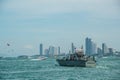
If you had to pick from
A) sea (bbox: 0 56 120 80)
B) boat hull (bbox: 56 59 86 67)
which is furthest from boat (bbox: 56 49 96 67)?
sea (bbox: 0 56 120 80)

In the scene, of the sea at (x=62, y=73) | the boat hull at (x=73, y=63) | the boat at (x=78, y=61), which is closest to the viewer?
the sea at (x=62, y=73)

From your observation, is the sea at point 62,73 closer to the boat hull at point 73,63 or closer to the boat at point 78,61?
the boat hull at point 73,63

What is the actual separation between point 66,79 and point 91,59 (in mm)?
36051

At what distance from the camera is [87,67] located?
8356 centimetres

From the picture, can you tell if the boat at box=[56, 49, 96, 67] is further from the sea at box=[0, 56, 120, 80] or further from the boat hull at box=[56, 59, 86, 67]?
the sea at box=[0, 56, 120, 80]

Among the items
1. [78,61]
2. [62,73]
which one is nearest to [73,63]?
[78,61]

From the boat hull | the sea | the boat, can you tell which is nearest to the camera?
the sea

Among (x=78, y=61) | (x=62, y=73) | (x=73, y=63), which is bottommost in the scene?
(x=62, y=73)

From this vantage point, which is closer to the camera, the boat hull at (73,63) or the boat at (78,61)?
the boat hull at (73,63)

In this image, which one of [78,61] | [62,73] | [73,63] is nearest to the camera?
[62,73]

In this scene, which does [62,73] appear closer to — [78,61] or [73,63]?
[78,61]

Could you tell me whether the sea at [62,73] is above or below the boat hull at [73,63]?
below

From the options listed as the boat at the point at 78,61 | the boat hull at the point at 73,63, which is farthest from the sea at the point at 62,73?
the boat at the point at 78,61

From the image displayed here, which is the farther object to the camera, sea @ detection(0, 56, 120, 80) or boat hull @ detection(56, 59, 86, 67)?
boat hull @ detection(56, 59, 86, 67)
